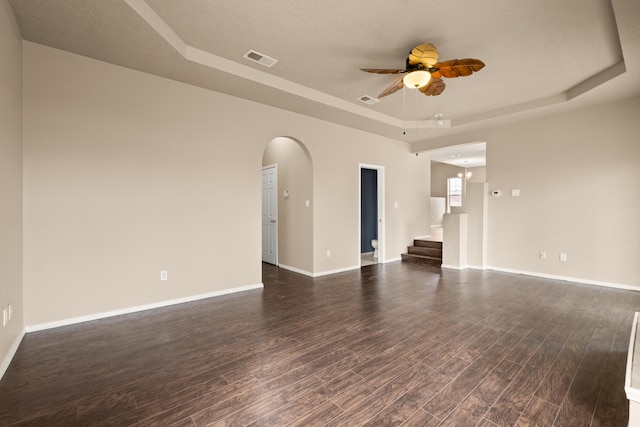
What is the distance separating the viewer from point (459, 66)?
285 cm

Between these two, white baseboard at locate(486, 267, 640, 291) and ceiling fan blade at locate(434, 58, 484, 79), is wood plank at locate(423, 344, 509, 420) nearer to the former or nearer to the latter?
ceiling fan blade at locate(434, 58, 484, 79)

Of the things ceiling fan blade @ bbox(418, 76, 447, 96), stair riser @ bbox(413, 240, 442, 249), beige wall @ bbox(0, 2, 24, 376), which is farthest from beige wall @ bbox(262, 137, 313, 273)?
beige wall @ bbox(0, 2, 24, 376)

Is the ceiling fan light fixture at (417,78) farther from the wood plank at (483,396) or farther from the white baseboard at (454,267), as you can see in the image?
the white baseboard at (454,267)

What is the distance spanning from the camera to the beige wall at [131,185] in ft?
9.86

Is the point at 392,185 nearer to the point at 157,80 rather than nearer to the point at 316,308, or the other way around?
the point at 316,308

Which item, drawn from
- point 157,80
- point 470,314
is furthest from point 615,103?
point 157,80

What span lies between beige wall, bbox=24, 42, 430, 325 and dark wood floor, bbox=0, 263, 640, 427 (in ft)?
1.46

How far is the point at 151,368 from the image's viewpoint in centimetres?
232

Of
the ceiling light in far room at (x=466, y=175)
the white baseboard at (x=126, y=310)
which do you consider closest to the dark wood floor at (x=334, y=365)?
the white baseboard at (x=126, y=310)

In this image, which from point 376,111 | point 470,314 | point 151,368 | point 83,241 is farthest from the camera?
point 376,111

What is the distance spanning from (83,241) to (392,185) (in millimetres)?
5727

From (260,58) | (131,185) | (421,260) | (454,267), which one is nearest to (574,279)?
(454,267)

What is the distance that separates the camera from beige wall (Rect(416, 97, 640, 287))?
4.49 metres

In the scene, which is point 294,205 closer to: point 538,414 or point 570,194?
point 538,414
